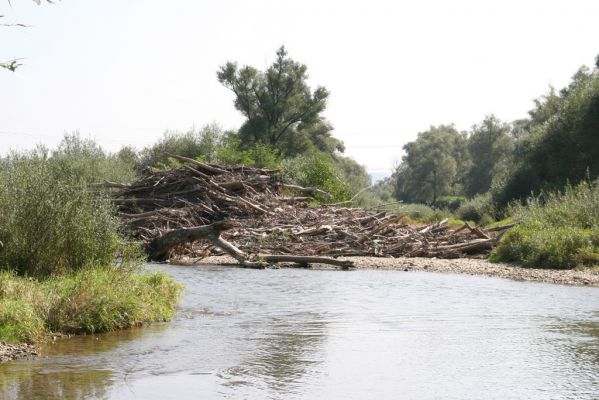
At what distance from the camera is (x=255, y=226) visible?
28.6 meters

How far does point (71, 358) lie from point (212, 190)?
19.2m

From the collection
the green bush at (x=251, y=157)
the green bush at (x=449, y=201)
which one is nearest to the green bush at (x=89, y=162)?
the green bush at (x=251, y=157)

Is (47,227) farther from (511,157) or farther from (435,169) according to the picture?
(435,169)

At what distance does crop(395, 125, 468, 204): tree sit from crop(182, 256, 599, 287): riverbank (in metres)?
72.5

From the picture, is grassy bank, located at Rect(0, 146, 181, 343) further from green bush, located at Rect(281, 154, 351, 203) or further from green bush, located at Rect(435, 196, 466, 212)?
green bush, located at Rect(435, 196, 466, 212)

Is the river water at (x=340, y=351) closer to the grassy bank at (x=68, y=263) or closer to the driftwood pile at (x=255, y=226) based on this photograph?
the grassy bank at (x=68, y=263)

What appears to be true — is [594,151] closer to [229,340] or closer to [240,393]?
[229,340]

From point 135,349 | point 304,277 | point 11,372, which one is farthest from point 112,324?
point 304,277

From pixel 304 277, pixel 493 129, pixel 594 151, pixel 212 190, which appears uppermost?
pixel 493 129

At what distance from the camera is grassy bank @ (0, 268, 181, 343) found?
1214 centimetres

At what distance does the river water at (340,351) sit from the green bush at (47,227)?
93.6 inches

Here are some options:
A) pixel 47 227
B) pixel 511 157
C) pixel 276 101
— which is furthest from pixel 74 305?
pixel 511 157

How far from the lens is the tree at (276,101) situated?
68.8 m

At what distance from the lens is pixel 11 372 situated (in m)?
10.7
